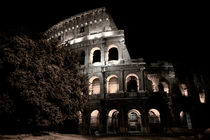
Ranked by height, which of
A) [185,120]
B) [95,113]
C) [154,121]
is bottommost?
[154,121]

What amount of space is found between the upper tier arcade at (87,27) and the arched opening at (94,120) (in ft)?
35.2

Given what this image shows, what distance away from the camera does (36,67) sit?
34.6 ft

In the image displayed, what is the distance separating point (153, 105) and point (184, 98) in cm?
471

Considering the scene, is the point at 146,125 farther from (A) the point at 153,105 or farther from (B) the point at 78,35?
(B) the point at 78,35

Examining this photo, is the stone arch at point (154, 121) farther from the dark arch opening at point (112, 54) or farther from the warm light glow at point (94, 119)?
the dark arch opening at point (112, 54)

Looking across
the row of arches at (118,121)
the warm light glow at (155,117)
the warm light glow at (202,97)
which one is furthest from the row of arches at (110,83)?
the warm light glow at (202,97)

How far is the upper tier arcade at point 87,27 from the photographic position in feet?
80.2

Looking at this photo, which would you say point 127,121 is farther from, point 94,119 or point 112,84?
point 112,84

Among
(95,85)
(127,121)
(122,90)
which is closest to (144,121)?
(127,121)

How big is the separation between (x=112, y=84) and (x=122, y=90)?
247 cm

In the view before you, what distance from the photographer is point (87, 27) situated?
25.8 m

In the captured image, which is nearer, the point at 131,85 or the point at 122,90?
the point at 122,90

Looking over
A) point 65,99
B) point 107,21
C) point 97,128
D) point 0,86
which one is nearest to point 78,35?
point 107,21

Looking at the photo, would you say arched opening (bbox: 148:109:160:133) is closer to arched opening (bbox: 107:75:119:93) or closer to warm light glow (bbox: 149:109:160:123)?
warm light glow (bbox: 149:109:160:123)
